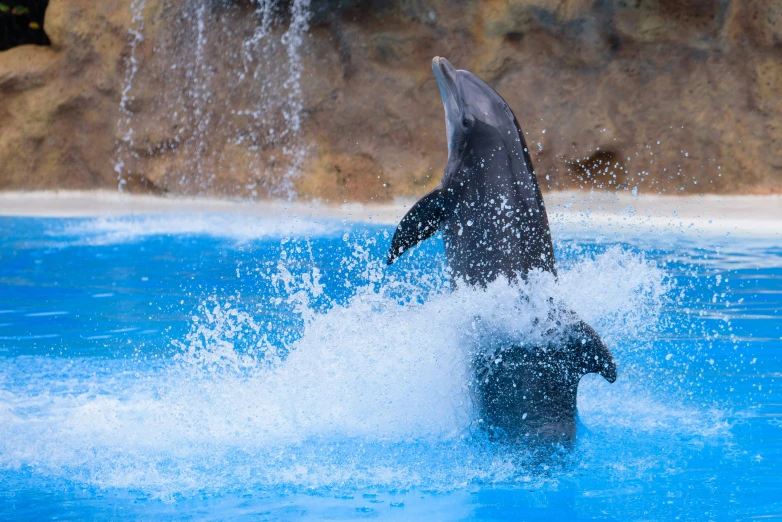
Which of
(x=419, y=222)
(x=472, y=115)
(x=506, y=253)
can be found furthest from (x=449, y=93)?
(x=506, y=253)

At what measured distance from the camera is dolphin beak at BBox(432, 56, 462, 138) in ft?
14.5

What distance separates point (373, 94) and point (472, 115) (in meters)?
8.56

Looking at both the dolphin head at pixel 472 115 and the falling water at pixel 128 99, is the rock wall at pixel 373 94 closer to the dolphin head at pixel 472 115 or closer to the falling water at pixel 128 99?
the falling water at pixel 128 99

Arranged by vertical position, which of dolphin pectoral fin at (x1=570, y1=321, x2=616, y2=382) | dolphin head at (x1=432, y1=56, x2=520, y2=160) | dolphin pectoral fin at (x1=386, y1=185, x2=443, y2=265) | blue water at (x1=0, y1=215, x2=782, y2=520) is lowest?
blue water at (x1=0, y1=215, x2=782, y2=520)

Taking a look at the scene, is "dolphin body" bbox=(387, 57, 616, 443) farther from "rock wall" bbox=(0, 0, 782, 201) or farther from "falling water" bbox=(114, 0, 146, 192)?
"falling water" bbox=(114, 0, 146, 192)

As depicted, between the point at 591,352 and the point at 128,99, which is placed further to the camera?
the point at 128,99

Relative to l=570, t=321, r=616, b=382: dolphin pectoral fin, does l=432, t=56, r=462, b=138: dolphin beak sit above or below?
above

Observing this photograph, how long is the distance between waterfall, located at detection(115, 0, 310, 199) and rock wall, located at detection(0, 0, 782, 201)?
0.08 ft

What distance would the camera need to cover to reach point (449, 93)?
179 inches

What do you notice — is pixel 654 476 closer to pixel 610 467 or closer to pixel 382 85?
pixel 610 467

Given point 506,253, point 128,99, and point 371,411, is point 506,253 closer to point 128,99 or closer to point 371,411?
point 371,411

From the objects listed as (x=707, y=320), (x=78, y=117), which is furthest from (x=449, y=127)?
(x=78, y=117)

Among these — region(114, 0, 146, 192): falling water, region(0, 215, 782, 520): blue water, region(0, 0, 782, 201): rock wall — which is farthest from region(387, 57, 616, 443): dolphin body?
region(114, 0, 146, 192): falling water

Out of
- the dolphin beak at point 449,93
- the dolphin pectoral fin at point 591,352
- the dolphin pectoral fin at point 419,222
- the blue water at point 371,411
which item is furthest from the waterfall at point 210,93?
the dolphin pectoral fin at point 591,352
